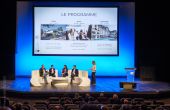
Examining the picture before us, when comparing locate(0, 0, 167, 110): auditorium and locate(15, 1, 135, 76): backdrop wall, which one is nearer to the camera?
locate(0, 0, 167, 110): auditorium

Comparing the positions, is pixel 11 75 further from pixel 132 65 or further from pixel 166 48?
pixel 166 48

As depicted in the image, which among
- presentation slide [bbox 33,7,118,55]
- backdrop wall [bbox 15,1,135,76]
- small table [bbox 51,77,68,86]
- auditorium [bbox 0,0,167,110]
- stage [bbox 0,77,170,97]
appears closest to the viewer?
stage [bbox 0,77,170,97]

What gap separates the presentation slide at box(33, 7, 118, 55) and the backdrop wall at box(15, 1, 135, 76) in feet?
1.79

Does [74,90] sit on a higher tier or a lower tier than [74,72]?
lower

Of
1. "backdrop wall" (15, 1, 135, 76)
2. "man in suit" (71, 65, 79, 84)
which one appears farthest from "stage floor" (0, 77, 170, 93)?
"backdrop wall" (15, 1, 135, 76)

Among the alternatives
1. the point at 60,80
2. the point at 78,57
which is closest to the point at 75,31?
the point at 78,57

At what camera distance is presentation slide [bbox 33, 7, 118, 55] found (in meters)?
19.7

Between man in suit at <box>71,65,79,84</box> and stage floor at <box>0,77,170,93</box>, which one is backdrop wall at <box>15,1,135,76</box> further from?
man in suit at <box>71,65,79,84</box>

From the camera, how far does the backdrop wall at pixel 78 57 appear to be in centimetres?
2030

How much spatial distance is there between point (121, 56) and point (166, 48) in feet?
7.20

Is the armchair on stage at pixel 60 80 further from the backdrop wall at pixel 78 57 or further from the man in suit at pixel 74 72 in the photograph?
the backdrop wall at pixel 78 57

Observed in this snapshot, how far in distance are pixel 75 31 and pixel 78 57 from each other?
140 centimetres

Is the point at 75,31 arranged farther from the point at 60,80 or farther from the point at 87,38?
the point at 60,80

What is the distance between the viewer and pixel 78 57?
20344mm
